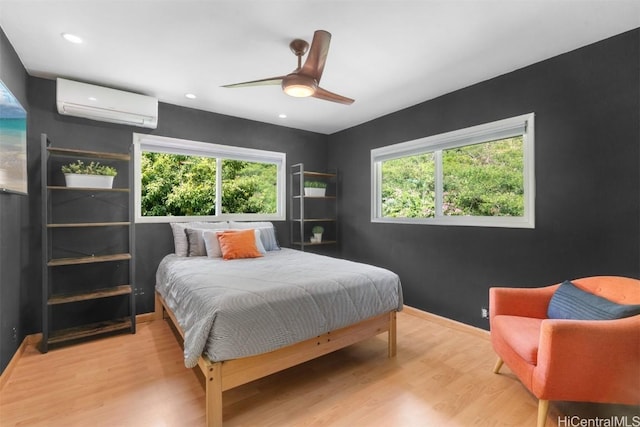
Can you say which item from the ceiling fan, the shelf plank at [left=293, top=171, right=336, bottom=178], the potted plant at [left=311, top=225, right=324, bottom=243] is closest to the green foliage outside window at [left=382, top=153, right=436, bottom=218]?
the shelf plank at [left=293, top=171, right=336, bottom=178]

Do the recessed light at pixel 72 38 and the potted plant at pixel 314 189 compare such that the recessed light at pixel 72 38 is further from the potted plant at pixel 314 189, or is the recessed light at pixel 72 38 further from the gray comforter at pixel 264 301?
the potted plant at pixel 314 189

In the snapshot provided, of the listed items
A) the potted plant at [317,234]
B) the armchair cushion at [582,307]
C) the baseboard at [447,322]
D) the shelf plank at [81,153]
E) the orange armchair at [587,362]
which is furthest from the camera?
the potted plant at [317,234]

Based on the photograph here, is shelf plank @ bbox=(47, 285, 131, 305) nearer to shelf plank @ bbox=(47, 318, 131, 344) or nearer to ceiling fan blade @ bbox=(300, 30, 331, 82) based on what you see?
shelf plank @ bbox=(47, 318, 131, 344)

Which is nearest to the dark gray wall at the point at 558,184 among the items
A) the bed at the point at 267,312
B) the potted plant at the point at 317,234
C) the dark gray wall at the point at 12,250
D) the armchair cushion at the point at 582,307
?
the armchair cushion at the point at 582,307

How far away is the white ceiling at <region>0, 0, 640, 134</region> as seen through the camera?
5.97ft

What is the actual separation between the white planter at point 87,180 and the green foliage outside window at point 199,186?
55 cm

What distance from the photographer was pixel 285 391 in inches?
79.0

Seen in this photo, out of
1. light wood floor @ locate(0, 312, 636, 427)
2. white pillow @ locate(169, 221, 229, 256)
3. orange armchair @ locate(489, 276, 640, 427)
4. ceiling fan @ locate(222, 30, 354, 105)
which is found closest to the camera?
orange armchair @ locate(489, 276, 640, 427)

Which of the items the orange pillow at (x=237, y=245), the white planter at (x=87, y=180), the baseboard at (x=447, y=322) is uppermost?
the white planter at (x=87, y=180)

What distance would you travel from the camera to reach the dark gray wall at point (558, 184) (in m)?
2.05

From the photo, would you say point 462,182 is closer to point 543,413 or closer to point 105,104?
point 543,413

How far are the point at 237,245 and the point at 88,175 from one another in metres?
1.51

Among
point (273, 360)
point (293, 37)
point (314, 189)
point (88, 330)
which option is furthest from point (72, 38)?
point (314, 189)

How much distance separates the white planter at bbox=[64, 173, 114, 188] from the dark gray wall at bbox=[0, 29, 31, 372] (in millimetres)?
365
